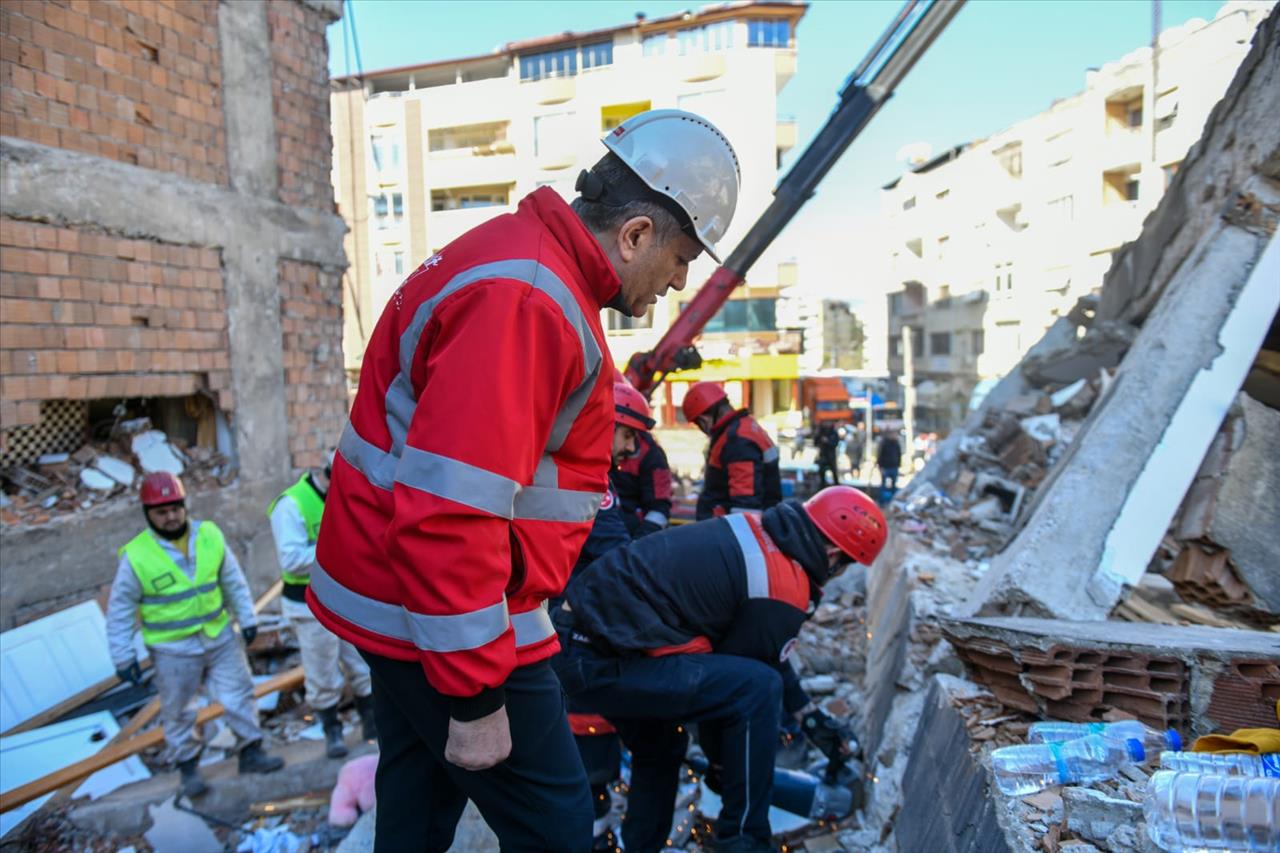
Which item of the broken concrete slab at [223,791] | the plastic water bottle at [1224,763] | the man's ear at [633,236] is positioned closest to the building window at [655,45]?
the broken concrete slab at [223,791]

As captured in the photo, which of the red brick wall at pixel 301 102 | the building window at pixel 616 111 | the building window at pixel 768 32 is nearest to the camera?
the red brick wall at pixel 301 102

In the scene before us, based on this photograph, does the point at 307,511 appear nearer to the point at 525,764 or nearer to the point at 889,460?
the point at 525,764

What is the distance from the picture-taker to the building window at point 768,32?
27.5 metres

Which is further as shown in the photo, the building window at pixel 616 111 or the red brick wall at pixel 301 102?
the building window at pixel 616 111

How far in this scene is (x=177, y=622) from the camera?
4289mm

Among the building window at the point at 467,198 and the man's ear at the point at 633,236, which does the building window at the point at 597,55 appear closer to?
the building window at the point at 467,198

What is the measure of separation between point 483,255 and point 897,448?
16.0 meters

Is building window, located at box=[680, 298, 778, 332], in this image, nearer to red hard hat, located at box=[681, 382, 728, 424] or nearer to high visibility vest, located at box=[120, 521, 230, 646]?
red hard hat, located at box=[681, 382, 728, 424]

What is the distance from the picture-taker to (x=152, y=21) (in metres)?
6.61

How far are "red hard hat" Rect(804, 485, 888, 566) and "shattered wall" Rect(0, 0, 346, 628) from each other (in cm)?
574

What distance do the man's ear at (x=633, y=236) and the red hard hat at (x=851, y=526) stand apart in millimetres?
1630

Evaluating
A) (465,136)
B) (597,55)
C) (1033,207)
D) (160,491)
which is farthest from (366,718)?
(465,136)

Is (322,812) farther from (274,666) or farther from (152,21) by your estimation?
(152,21)

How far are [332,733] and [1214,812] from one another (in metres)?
4.49
